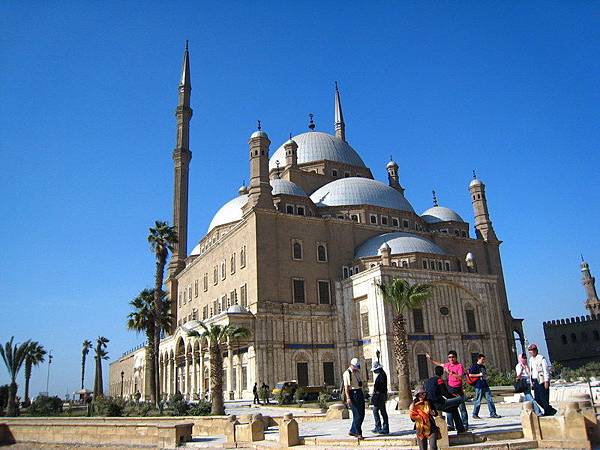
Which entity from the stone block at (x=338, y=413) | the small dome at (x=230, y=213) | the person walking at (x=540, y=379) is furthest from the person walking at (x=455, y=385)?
the small dome at (x=230, y=213)

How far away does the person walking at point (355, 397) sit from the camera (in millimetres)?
10359

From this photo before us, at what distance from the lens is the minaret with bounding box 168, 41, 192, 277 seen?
51125 millimetres

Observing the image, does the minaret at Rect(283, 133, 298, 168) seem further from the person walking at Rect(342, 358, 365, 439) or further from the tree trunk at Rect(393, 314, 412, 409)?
the person walking at Rect(342, 358, 365, 439)

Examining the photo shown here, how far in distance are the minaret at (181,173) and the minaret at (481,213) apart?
86.9ft

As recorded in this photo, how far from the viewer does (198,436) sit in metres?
16.1

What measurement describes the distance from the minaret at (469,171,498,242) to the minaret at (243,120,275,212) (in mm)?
20132

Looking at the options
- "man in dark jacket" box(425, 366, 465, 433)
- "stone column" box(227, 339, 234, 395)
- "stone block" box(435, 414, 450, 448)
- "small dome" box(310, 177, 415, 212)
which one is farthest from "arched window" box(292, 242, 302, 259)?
"stone block" box(435, 414, 450, 448)

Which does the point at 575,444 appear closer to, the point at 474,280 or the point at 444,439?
the point at 444,439

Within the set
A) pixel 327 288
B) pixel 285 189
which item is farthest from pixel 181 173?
pixel 327 288

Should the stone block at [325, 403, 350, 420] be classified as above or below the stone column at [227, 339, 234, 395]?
below

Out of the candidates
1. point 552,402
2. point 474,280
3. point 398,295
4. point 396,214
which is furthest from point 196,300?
Answer: point 552,402

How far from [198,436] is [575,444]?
429 inches

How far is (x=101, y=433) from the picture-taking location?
54.3 feet

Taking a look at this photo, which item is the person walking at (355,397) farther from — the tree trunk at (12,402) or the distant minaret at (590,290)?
the distant minaret at (590,290)
